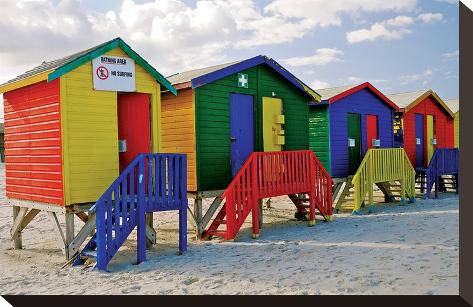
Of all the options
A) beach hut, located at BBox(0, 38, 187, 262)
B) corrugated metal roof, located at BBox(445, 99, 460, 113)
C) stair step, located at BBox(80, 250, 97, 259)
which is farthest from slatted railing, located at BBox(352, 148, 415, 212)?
corrugated metal roof, located at BBox(445, 99, 460, 113)

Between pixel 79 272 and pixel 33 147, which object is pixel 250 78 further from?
pixel 79 272

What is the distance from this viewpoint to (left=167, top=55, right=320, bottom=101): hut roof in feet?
36.1

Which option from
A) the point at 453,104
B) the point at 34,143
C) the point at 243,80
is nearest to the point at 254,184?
the point at 243,80

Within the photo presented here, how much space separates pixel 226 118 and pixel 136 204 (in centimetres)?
371

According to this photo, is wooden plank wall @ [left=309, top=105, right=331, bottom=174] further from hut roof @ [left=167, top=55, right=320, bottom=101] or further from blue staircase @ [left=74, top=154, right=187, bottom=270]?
blue staircase @ [left=74, top=154, right=187, bottom=270]

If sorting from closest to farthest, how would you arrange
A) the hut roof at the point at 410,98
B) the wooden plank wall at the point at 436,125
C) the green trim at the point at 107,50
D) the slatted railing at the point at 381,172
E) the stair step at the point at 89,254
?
the stair step at the point at 89,254 → the green trim at the point at 107,50 → the slatted railing at the point at 381,172 → the hut roof at the point at 410,98 → the wooden plank wall at the point at 436,125

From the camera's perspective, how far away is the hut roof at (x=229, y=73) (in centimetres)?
1100

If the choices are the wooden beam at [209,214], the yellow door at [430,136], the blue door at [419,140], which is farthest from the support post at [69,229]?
the yellow door at [430,136]

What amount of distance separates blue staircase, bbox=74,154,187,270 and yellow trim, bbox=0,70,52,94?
2.26 m

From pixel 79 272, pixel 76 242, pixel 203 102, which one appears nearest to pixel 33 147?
pixel 76 242

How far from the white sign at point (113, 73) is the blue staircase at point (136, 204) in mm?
1545

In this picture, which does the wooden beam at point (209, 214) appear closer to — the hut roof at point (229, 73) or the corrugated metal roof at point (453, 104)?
the hut roof at point (229, 73)

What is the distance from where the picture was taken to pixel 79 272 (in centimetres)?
800

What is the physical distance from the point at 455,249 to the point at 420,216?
4.65 metres
